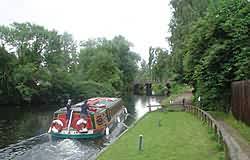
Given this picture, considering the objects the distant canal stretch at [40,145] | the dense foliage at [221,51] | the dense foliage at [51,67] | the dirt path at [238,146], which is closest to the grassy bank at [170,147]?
the dirt path at [238,146]

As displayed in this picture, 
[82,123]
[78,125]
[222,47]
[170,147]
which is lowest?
[170,147]

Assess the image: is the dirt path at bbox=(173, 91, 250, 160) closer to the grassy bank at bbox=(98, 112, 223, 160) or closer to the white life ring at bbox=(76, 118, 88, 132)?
the grassy bank at bbox=(98, 112, 223, 160)

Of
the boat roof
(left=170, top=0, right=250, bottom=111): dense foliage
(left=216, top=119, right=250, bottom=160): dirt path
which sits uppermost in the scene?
(left=170, top=0, right=250, bottom=111): dense foliage

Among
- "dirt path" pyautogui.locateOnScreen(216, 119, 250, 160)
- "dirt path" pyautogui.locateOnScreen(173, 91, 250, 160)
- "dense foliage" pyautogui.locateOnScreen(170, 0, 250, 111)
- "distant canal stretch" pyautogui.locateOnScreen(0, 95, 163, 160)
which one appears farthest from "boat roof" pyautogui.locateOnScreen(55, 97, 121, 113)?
"dirt path" pyautogui.locateOnScreen(216, 119, 250, 160)

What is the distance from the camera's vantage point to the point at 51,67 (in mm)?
73125

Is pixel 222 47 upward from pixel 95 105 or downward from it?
upward

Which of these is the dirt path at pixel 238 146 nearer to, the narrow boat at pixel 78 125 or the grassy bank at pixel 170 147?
the grassy bank at pixel 170 147

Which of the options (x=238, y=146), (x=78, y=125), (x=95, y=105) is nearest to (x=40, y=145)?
(x=78, y=125)

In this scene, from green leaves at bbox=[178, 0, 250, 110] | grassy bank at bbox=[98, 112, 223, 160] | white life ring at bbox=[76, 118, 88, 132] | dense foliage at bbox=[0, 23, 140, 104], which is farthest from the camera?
dense foliage at bbox=[0, 23, 140, 104]

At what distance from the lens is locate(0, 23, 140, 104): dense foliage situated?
208 ft

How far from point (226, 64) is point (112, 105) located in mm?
14636

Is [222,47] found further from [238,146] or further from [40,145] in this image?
[238,146]

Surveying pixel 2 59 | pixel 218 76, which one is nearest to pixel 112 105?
pixel 218 76

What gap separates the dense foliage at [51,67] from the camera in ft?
208
